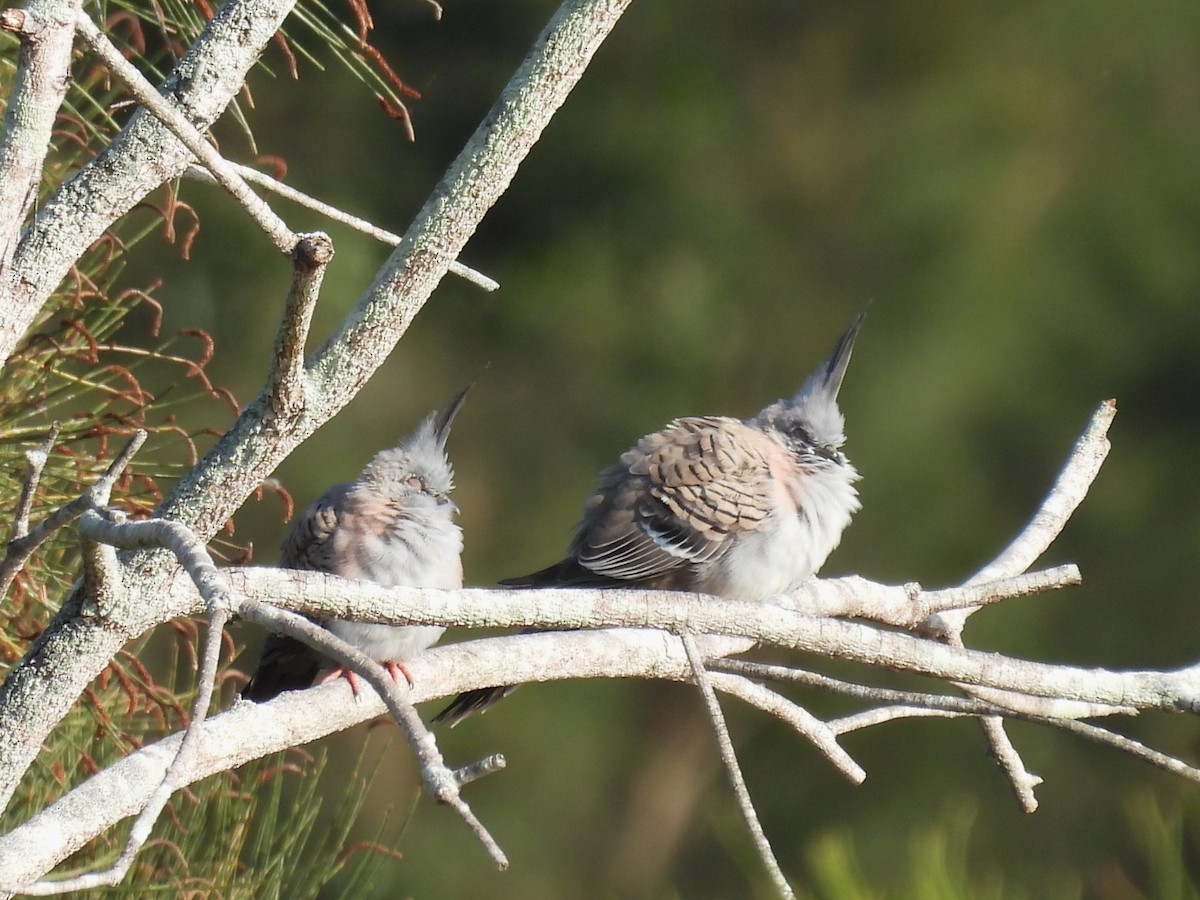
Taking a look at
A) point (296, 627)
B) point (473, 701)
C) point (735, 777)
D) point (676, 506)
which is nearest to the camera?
point (296, 627)

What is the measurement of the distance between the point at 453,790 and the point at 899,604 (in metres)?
1.44

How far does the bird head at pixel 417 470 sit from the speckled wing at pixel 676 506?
1.06 ft

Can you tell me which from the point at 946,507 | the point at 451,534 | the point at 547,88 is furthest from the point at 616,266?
the point at 547,88

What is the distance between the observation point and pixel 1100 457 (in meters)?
2.34

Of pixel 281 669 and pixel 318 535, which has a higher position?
pixel 318 535

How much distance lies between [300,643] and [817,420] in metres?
1.14

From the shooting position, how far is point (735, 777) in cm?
141

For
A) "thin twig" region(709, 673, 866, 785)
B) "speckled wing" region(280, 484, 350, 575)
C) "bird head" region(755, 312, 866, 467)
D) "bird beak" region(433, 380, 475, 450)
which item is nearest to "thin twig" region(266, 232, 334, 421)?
"thin twig" region(709, 673, 866, 785)

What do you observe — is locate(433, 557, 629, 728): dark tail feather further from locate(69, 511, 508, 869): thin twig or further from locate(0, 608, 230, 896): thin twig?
locate(0, 608, 230, 896): thin twig

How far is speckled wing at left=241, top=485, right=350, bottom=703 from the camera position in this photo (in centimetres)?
269

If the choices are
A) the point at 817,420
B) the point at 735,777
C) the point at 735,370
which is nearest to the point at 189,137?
the point at 735,777

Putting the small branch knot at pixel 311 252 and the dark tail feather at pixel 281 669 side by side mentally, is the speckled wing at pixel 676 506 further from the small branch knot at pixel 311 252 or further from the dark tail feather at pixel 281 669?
the small branch knot at pixel 311 252

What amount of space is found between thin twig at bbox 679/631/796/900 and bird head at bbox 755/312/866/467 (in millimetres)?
1429

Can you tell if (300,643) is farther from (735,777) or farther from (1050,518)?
(735,777)
